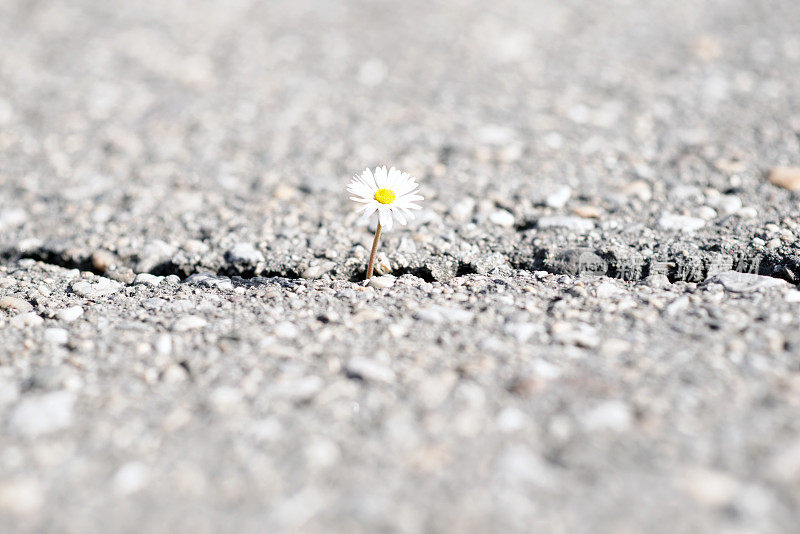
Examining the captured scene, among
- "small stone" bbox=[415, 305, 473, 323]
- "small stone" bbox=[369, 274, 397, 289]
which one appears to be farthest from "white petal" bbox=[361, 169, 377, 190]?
"small stone" bbox=[415, 305, 473, 323]

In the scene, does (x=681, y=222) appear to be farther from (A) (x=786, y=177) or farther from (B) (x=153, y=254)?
(B) (x=153, y=254)

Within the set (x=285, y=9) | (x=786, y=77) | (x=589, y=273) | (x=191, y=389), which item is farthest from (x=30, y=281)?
(x=786, y=77)

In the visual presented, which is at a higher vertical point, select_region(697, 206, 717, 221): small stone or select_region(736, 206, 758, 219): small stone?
select_region(736, 206, 758, 219): small stone

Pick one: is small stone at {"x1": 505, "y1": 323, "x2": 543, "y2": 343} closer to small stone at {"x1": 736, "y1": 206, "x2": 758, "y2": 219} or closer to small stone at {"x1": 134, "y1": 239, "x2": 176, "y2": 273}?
small stone at {"x1": 736, "y1": 206, "x2": 758, "y2": 219}

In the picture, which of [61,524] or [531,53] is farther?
[531,53]

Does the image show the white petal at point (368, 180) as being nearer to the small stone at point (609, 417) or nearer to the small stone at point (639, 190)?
the small stone at point (609, 417)

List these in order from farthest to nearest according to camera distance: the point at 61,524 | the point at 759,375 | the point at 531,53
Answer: the point at 531,53
the point at 759,375
the point at 61,524

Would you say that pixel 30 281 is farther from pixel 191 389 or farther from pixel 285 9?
pixel 285 9
